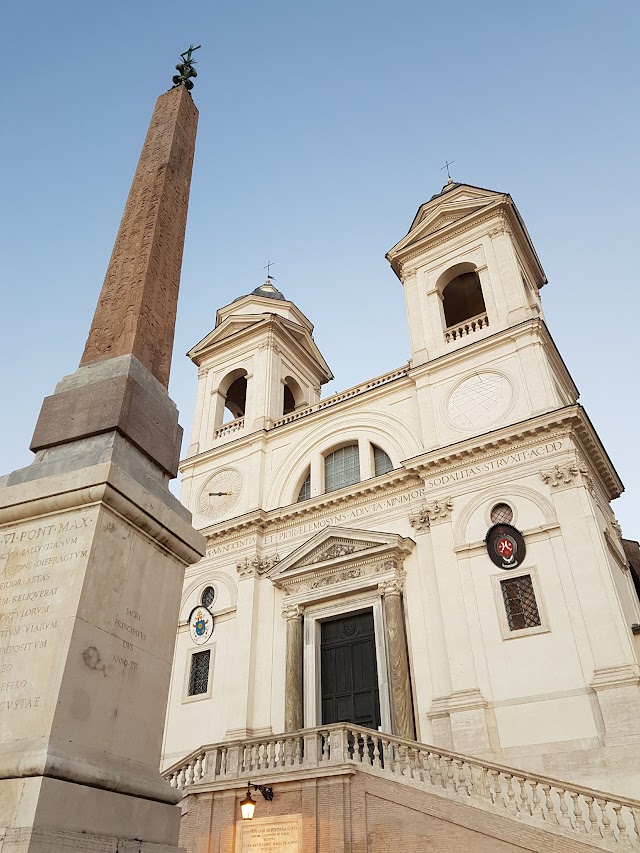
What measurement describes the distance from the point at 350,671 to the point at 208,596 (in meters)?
5.23

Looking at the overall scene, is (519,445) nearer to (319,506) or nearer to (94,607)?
(319,506)

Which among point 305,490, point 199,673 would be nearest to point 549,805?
point 199,673

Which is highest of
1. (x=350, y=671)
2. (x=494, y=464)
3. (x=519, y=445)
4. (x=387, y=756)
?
(x=519, y=445)

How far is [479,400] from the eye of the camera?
18.0 m

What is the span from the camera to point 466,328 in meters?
20.1

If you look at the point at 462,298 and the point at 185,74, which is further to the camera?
the point at 462,298

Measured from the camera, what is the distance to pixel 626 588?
664 inches

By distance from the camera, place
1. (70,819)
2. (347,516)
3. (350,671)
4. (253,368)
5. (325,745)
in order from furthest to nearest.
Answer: (253,368), (347,516), (350,671), (325,745), (70,819)

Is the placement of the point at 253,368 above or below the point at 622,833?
above

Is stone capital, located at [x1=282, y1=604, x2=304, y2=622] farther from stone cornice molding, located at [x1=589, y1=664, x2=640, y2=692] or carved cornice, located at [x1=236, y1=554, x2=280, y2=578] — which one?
stone cornice molding, located at [x1=589, y1=664, x2=640, y2=692]

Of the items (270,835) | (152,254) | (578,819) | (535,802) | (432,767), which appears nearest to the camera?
(152,254)

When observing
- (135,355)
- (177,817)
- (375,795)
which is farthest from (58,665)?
(375,795)

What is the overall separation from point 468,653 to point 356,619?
3.48 metres

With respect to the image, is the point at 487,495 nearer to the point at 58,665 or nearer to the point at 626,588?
the point at 626,588
